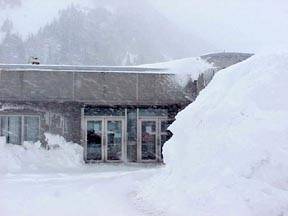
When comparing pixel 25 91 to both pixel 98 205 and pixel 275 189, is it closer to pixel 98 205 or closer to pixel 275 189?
pixel 98 205

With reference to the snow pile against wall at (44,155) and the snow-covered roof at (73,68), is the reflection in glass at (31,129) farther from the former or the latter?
the snow-covered roof at (73,68)

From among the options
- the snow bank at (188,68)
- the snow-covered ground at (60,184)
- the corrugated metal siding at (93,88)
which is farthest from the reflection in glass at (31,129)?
the snow bank at (188,68)

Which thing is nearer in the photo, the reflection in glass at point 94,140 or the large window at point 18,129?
the large window at point 18,129

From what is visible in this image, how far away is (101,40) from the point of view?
122m

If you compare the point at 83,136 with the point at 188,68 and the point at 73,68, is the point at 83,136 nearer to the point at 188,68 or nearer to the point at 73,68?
the point at 73,68

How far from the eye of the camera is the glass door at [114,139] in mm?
25422

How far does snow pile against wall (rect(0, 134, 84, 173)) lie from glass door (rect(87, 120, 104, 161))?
27.6 inches

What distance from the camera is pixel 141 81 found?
79.0 ft

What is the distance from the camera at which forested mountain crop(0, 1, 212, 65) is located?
110 m

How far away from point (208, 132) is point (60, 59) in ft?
318

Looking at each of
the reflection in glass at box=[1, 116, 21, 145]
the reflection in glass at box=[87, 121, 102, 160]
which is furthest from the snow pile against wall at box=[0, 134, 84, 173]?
the reflection in glass at box=[87, 121, 102, 160]

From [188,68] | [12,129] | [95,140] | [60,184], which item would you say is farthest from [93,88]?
[60,184]

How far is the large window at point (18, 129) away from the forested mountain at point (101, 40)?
77.5 m

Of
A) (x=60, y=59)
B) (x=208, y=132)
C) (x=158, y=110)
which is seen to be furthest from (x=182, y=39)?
(x=208, y=132)
